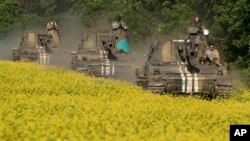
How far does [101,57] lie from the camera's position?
32.2 metres

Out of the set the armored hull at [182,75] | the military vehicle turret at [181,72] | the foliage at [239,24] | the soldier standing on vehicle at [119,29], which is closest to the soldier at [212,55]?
the military vehicle turret at [181,72]

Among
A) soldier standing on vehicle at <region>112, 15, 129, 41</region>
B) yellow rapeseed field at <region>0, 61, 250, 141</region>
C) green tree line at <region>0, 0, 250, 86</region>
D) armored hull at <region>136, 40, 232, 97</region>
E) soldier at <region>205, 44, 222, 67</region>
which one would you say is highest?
green tree line at <region>0, 0, 250, 86</region>

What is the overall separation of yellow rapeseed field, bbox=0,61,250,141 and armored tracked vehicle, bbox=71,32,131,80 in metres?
7.04

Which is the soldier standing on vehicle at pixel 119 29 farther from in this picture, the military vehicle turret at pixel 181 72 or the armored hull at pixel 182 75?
the armored hull at pixel 182 75

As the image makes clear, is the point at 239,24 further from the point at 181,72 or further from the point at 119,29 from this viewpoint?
the point at 181,72

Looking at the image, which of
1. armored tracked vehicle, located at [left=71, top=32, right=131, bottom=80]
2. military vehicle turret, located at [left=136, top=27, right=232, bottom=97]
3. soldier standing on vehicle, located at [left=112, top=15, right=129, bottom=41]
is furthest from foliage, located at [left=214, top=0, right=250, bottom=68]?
military vehicle turret, located at [left=136, top=27, right=232, bottom=97]

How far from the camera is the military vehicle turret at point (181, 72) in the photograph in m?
22.9

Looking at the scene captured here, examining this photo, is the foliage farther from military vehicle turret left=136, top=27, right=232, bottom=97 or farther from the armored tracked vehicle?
military vehicle turret left=136, top=27, right=232, bottom=97

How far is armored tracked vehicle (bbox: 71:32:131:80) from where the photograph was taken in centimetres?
3152

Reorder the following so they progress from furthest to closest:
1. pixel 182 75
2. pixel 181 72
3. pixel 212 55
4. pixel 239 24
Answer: pixel 239 24 → pixel 212 55 → pixel 181 72 → pixel 182 75

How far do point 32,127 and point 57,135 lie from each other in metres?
0.95

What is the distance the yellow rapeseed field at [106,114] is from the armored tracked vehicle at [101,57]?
7036 millimetres

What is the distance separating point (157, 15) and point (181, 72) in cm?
2653

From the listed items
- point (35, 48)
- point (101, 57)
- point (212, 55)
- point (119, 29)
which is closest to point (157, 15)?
point (35, 48)
